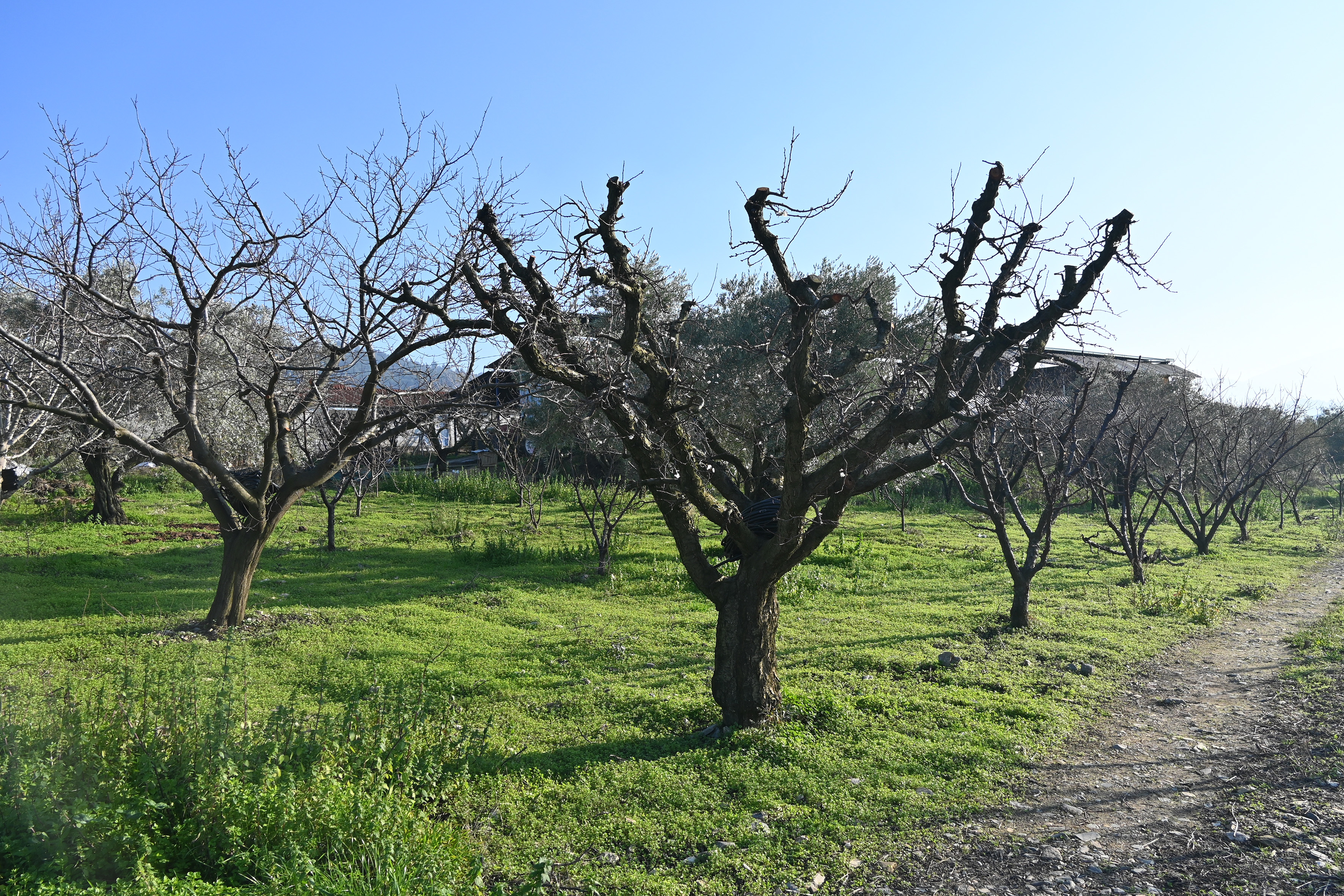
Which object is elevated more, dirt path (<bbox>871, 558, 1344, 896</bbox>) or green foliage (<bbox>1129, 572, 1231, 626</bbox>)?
green foliage (<bbox>1129, 572, 1231, 626</bbox>)

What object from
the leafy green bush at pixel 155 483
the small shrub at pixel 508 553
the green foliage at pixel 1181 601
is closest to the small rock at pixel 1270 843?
the green foliage at pixel 1181 601

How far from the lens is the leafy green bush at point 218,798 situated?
3326 millimetres

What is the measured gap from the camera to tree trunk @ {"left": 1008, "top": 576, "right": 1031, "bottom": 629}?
9273mm

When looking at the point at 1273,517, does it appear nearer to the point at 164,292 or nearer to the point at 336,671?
the point at 336,671

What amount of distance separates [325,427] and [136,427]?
3.14 metres

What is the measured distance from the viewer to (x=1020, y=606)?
9.28m

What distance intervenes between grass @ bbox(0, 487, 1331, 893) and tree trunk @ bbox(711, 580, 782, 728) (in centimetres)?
21

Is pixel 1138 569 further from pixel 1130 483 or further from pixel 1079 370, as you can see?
pixel 1079 370

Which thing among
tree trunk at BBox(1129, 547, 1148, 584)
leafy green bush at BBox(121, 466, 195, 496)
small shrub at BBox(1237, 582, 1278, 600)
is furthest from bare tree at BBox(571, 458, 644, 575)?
leafy green bush at BBox(121, 466, 195, 496)

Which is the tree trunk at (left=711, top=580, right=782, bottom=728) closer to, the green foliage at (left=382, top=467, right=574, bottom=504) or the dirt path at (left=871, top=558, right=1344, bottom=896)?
the dirt path at (left=871, top=558, right=1344, bottom=896)

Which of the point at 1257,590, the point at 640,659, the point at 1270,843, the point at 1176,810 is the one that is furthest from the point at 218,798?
the point at 1257,590

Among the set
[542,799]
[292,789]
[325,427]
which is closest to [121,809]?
[292,789]

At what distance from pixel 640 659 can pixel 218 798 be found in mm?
4584

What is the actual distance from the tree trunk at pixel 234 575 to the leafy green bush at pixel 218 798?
11.2 feet
